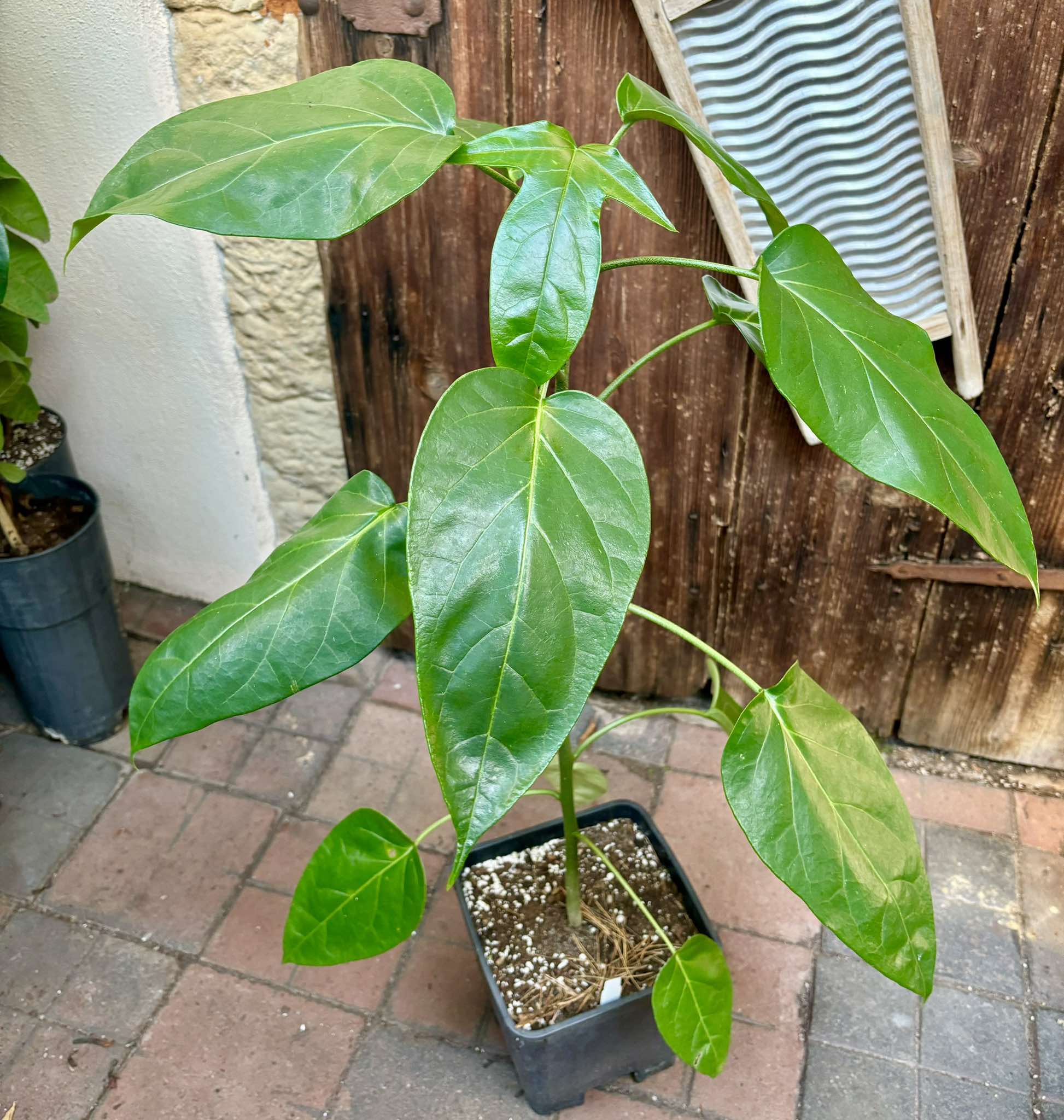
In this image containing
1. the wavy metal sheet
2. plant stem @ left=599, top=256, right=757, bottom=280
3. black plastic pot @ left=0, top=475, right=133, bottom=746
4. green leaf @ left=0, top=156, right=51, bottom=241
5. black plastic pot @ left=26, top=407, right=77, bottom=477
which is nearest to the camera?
plant stem @ left=599, top=256, right=757, bottom=280

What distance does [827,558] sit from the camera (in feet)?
6.66

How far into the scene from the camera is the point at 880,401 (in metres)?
1.00

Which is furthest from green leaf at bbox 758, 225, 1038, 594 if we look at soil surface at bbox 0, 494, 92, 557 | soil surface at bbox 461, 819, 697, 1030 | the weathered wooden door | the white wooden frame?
soil surface at bbox 0, 494, 92, 557

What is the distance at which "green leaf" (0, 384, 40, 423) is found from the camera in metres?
1.94

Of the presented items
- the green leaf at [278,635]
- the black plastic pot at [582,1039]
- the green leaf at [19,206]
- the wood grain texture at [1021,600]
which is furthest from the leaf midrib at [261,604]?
the wood grain texture at [1021,600]

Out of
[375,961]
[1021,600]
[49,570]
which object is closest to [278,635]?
[375,961]

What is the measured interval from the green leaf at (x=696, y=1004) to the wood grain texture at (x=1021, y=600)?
3.00 ft

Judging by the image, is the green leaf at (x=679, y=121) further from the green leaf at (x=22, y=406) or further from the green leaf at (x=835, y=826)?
the green leaf at (x=22, y=406)

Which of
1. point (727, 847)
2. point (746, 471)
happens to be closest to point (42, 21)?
point (746, 471)

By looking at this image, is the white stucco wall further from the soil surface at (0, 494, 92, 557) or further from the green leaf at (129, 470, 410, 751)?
the green leaf at (129, 470, 410, 751)

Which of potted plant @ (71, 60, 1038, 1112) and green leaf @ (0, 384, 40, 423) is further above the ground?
potted plant @ (71, 60, 1038, 1112)

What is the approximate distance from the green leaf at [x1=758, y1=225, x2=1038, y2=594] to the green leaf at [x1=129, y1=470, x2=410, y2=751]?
52 cm

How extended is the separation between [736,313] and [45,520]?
5.11 ft

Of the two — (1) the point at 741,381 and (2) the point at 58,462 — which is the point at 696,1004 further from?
(2) the point at 58,462
